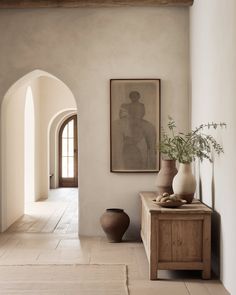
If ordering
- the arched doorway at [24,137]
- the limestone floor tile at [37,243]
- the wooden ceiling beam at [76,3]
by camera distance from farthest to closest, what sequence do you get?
1. the arched doorway at [24,137]
2. the wooden ceiling beam at [76,3]
3. the limestone floor tile at [37,243]

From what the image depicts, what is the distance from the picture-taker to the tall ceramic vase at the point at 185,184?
5996 mm

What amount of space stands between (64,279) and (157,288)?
3.42ft

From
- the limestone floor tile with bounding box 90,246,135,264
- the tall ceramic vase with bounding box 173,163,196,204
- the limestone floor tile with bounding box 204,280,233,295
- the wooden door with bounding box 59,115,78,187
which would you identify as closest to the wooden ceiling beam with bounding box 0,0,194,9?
the tall ceramic vase with bounding box 173,163,196,204

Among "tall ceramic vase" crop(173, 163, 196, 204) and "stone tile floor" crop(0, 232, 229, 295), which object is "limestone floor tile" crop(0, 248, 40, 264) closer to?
"stone tile floor" crop(0, 232, 229, 295)

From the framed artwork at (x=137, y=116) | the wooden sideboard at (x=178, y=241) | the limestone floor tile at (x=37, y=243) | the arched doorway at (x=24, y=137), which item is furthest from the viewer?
the arched doorway at (x=24, y=137)

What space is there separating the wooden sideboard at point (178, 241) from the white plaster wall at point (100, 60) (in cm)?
237

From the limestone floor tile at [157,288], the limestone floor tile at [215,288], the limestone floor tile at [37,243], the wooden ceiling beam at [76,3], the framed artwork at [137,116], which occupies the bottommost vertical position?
the limestone floor tile at [157,288]

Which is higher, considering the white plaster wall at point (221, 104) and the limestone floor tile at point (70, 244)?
the white plaster wall at point (221, 104)

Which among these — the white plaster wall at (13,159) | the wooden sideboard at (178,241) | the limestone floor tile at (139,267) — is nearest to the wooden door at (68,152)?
the white plaster wall at (13,159)

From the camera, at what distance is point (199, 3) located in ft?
22.7

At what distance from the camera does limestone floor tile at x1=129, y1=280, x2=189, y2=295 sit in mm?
5039

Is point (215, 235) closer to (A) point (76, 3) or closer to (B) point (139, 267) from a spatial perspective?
(B) point (139, 267)

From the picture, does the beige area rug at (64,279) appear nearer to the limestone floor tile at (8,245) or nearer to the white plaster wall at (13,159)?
the limestone floor tile at (8,245)

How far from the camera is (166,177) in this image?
6688mm
